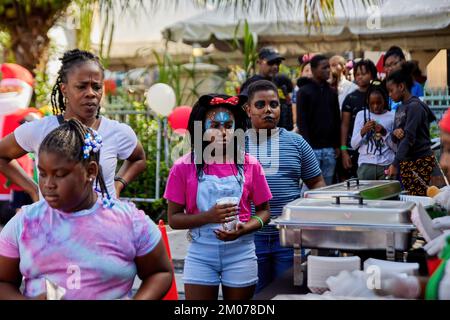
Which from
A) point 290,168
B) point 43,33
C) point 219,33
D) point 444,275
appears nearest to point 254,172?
point 290,168

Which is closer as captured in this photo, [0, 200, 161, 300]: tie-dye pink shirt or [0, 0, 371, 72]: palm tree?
[0, 200, 161, 300]: tie-dye pink shirt

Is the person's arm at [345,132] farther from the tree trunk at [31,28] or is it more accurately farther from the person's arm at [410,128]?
the tree trunk at [31,28]

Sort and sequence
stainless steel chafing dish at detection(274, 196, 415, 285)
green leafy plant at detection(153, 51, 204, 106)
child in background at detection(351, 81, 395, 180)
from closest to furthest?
1. stainless steel chafing dish at detection(274, 196, 415, 285)
2. child in background at detection(351, 81, 395, 180)
3. green leafy plant at detection(153, 51, 204, 106)

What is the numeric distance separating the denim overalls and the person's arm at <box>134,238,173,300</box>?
40.4 inches

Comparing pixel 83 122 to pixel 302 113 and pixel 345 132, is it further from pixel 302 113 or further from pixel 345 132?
pixel 345 132

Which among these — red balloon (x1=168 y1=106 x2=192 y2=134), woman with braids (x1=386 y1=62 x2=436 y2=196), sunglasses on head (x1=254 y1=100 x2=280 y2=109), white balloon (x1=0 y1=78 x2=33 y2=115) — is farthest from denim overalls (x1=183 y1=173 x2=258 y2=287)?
red balloon (x1=168 y1=106 x2=192 y2=134)

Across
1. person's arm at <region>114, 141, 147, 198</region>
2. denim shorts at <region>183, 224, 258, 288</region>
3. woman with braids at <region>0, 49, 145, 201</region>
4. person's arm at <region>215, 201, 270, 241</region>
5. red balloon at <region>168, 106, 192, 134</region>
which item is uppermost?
red balloon at <region>168, 106, 192, 134</region>

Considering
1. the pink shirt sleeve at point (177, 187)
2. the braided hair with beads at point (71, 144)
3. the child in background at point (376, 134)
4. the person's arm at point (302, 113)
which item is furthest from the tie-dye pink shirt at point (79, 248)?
the person's arm at point (302, 113)

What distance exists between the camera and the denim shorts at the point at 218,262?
360cm

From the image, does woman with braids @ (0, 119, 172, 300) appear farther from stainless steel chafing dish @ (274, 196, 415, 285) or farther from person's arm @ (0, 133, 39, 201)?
person's arm @ (0, 133, 39, 201)

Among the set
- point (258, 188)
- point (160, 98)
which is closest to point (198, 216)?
point (258, 188)

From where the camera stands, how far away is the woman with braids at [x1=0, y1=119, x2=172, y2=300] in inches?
96.1

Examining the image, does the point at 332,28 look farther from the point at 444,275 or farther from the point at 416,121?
the point at 444,275

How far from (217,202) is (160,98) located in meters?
5.98
